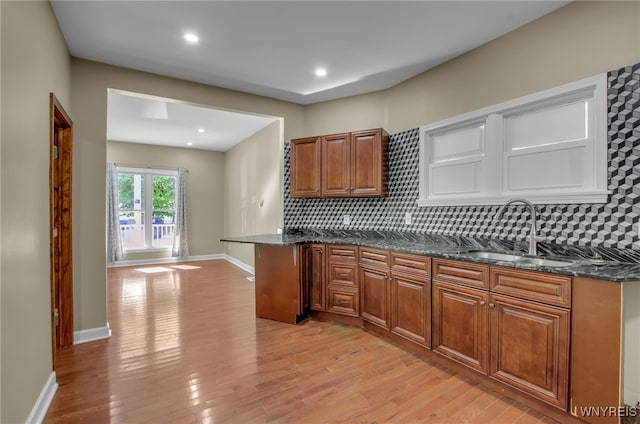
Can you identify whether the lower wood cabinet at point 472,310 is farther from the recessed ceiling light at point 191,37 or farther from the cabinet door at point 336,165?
the recessed ceiling light at point 191,37

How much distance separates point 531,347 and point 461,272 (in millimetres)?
602

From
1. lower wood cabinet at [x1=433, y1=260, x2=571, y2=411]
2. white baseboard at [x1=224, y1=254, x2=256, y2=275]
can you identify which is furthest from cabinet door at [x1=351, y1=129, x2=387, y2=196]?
white baseboard at [x1=224, y1=254, x2=256, y2=275]

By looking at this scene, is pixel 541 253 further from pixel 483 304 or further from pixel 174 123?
pixel 174 123

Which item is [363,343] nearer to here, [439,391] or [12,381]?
[439,391]

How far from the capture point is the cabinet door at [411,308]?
248cm

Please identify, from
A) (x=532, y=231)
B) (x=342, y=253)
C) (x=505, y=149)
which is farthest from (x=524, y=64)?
(x=342, y=253)

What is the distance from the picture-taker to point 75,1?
7.13 ft

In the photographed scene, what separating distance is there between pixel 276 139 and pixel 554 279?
417cm

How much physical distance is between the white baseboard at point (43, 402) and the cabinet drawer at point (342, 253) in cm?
242

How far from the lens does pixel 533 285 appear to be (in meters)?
1.83

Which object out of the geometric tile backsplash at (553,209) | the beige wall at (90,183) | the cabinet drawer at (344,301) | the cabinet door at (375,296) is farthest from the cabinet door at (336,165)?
the beige wall at (90,183)

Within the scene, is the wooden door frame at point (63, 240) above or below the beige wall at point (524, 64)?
below

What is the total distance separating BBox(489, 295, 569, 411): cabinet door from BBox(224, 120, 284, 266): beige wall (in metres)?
3.06

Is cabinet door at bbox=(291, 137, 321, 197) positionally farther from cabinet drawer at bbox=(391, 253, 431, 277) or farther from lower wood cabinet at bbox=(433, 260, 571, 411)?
lower wood cabinet at bbox=(433, 260, 571, 411)
